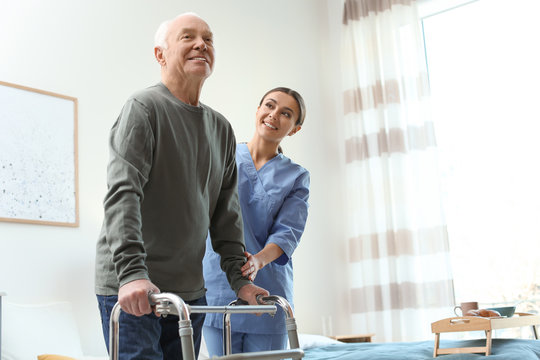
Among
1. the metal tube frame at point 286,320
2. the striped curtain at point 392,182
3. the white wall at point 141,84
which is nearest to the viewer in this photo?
the metal tube frame at point 286,320

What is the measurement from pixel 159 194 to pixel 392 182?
377 centimetres

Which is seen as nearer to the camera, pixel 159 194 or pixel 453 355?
pixel 159 194

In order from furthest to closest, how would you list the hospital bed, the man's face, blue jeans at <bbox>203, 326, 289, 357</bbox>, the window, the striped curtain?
1. the striped curtain
2. the window
3. the hospital bed
4. blue jeans at <bbox>203, 326, 289, 357</bbox>
5. the man's face

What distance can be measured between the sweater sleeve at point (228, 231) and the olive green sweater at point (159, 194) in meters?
0.04

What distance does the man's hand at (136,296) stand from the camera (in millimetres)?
1125

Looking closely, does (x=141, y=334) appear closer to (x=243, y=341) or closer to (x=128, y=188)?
(x=128, y=188)

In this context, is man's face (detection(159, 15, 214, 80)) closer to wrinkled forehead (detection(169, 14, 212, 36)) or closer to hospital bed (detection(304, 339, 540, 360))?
wrinkled forehead (detection(169, 14, 212, 36))

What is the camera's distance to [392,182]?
491cm

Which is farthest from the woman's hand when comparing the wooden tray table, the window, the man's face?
the window

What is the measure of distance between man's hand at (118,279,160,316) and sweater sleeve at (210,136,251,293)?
0.44 metres

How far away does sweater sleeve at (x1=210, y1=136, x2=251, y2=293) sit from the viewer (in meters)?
1.58

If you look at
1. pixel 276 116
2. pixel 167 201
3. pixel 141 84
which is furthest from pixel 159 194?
pixel 141 84

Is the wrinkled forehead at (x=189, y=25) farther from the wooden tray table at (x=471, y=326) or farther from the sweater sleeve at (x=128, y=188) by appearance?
the wooden tray table at (x=471, y=326)

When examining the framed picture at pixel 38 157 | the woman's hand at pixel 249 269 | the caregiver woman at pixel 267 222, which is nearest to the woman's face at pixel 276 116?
the caregiver woman at pixel 267 222
